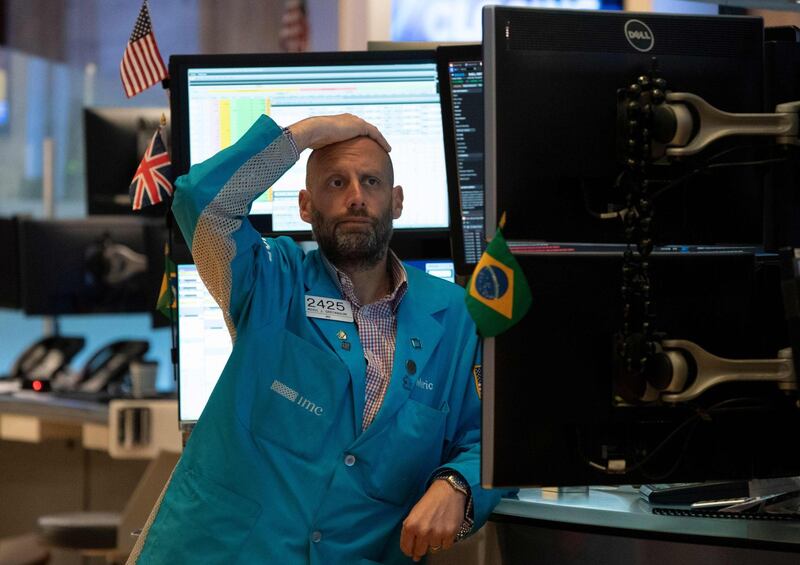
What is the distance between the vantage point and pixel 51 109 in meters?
7.89

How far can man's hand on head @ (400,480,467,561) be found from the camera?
185cm

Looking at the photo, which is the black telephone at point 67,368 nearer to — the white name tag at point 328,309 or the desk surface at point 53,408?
the desk surface at point 53,408

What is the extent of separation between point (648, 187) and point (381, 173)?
0.71m

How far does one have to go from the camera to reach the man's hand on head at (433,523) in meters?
1.85

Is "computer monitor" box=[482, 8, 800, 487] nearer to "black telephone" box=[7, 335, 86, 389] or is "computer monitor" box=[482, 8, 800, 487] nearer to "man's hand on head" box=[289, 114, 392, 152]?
"man's hand on head" box=[289, 114, 392, 152]

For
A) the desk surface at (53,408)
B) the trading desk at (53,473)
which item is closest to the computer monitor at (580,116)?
the desk surface at (53,408)

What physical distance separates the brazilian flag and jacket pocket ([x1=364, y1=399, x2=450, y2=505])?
53 cm

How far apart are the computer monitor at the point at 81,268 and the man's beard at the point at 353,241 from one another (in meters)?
2.84

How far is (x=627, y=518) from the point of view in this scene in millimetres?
1818

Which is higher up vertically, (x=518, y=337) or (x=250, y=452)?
(x=518, y=337)

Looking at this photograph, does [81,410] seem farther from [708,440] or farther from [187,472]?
[708,440]

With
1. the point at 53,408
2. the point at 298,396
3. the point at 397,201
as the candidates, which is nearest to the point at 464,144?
the point at 397,201

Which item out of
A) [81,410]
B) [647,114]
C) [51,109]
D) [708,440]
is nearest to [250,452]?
[708,440]

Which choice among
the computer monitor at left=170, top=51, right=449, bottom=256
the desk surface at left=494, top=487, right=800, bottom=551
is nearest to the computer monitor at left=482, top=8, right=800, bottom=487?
the desk surface at left=494, top=487, right=800, bottom=551
